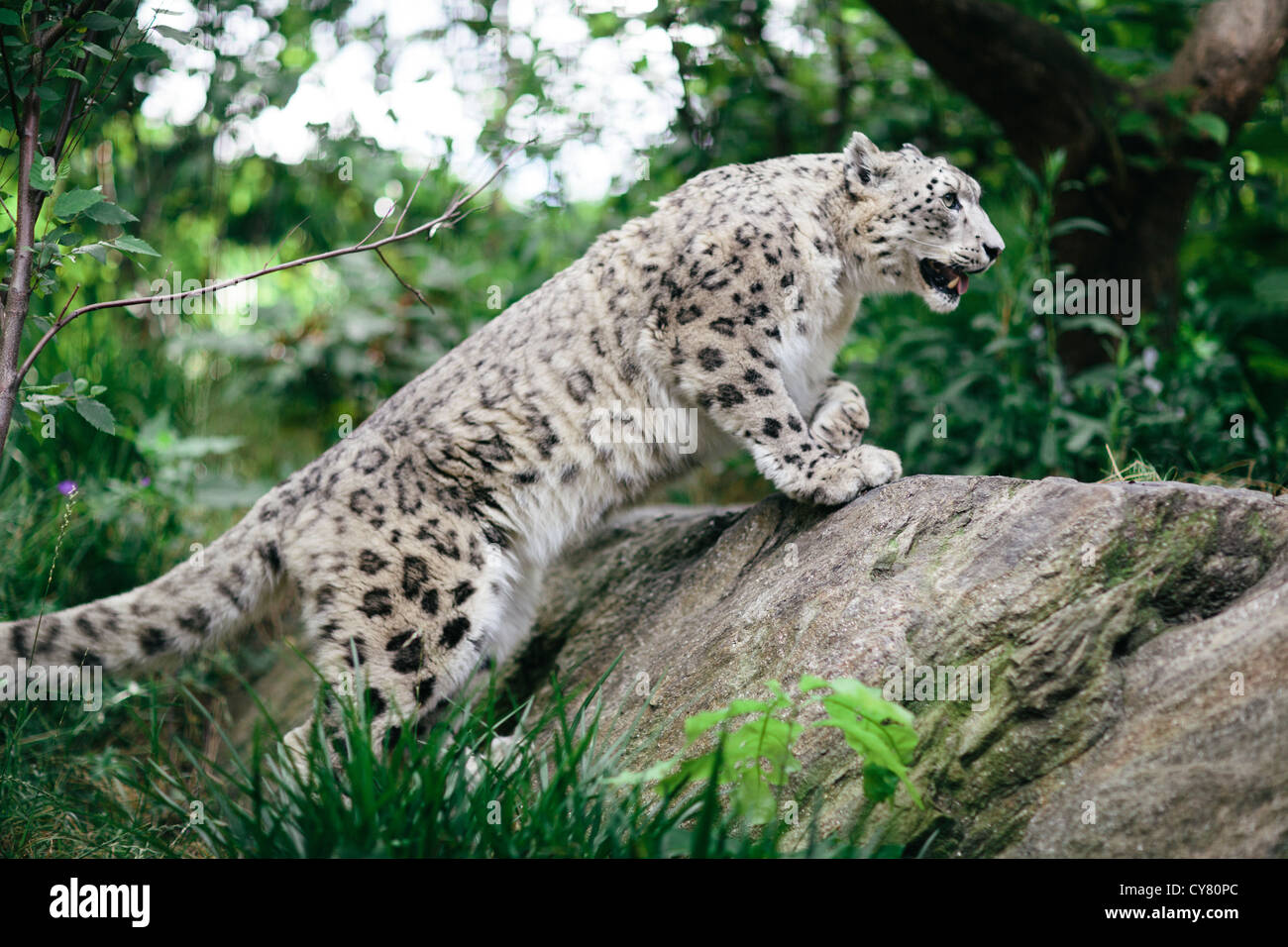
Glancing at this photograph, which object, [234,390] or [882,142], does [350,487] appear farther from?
[882,142]

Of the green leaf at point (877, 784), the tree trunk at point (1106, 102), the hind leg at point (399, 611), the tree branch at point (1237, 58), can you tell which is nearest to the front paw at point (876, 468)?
the green leaf at point (877, 784)

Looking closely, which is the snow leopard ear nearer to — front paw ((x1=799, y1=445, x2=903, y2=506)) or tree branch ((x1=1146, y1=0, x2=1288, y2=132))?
front paw ((x1=799, y1=445, x2=903, y2=506))

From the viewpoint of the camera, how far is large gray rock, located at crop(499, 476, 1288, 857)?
3051mm

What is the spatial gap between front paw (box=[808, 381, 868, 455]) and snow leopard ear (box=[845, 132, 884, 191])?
104 centimetres

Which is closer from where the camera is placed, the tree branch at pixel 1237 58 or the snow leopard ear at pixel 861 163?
the snow leopard ear at pixel 861 163

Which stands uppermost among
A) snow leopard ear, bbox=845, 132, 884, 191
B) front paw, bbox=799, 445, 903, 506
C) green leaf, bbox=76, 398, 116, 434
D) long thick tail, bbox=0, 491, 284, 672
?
snow leopard ear, bbox=845, 132, 884, 191

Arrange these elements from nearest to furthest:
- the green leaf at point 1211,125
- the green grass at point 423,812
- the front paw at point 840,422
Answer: the green grass at point 423,812
the front paw at point 840,422
the green leaf at point 1211,125

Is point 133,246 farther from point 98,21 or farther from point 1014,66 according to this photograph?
point 1014,66

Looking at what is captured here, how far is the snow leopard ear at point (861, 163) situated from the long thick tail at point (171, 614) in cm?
320

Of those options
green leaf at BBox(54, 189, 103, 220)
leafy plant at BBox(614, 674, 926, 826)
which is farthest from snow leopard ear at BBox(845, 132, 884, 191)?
green leaf at BBox(54, 189, 103, 220)

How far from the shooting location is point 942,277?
5051mm

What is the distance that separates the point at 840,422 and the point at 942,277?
2.99 ft

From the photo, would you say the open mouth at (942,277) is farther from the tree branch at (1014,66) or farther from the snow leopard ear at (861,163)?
the tree branch at (1014,66)

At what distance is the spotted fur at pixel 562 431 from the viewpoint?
4320 millimetres
